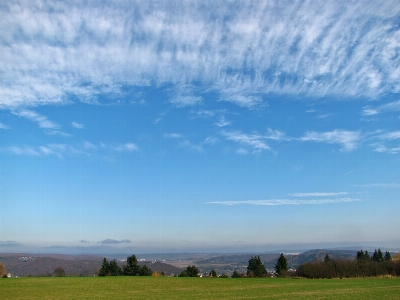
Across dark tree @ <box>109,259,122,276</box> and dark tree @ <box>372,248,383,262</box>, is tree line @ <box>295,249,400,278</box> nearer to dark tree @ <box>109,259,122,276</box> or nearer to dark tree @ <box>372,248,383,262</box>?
dark tree @ <box>372,248,383,262</box>

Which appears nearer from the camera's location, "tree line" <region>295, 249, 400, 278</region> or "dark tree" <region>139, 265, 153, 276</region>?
"dark tree" <region>139, 265, 153, 276</region>

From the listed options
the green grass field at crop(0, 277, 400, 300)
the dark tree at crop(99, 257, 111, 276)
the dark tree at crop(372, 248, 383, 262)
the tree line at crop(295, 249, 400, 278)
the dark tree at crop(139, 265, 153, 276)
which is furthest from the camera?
the dark tree at crop(372, 248, 383, 262)

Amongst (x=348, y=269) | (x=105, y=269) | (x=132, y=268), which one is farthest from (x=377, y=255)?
(x=105, y=269)

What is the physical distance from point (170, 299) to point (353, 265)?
7352cm

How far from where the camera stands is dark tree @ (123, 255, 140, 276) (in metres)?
76.7

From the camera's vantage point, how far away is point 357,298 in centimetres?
2747

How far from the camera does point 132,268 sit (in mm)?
76938

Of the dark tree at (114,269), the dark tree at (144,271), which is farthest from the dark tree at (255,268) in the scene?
the dark tree at (114,269)

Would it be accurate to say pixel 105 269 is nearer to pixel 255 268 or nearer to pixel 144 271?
pixel 144 271

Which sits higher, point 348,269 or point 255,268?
point 348,269

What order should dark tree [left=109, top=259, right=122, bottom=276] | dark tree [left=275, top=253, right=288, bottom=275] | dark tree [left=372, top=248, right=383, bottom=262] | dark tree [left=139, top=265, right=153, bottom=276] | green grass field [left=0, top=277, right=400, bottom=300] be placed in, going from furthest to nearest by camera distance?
1. dark tree [left=372, top=248, right=383, bottom=262]
2. dark tree [left=275, top=253, right=288, bottom=275]
3. dark tree [left=109, top=259, right=122, bottom=276]
4. dark tree [left=139, top=265, right=153, bottom=276]
5. green grass field [left=0, top=277, right=400, bottom=300]

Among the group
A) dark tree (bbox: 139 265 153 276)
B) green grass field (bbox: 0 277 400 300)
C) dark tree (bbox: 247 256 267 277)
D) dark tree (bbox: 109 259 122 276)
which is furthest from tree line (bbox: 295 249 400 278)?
dark tree (bbox: 109 259 122 276)

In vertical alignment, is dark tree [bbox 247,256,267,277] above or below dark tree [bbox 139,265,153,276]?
below

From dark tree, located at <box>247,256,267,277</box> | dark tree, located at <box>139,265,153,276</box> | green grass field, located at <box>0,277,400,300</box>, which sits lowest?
dark tree, located at <box>247,256,267,277</box>
